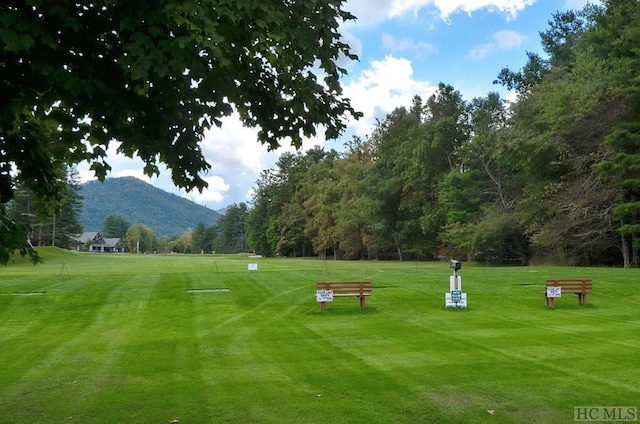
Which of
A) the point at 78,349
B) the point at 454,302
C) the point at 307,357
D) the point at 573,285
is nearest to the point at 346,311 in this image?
the point at 454,302

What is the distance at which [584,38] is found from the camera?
36781 millimetres

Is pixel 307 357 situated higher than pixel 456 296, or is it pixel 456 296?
pixel 456 296

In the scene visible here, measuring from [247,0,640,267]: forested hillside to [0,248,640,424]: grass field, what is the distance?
1759 cm

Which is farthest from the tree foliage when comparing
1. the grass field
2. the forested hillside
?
the forested hillside

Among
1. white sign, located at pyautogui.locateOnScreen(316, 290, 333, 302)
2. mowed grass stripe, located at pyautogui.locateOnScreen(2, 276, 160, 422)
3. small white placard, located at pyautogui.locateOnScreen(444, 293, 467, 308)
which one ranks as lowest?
mowed grass stripe, located at pyautogui.locateOnScreen(2, 276, 160, 422)

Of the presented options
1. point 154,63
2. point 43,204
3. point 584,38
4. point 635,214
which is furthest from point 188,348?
point 584,38

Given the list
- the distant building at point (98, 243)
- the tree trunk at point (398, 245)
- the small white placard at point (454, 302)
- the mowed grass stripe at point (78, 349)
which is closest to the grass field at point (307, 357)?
the mowed grass stripe at point (78, 349)

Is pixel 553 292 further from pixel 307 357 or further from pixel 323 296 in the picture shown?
pixel 307 357

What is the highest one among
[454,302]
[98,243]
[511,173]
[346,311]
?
[511,173]

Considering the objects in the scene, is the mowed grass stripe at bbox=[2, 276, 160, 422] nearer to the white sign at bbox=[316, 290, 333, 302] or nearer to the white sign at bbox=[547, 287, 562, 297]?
the white sign at bbox=[316, 290, 333, 302]

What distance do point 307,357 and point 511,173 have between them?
147 ft

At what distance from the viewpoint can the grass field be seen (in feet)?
20.9

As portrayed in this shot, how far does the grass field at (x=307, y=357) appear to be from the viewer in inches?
250

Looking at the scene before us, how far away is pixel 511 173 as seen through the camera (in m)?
49.7
